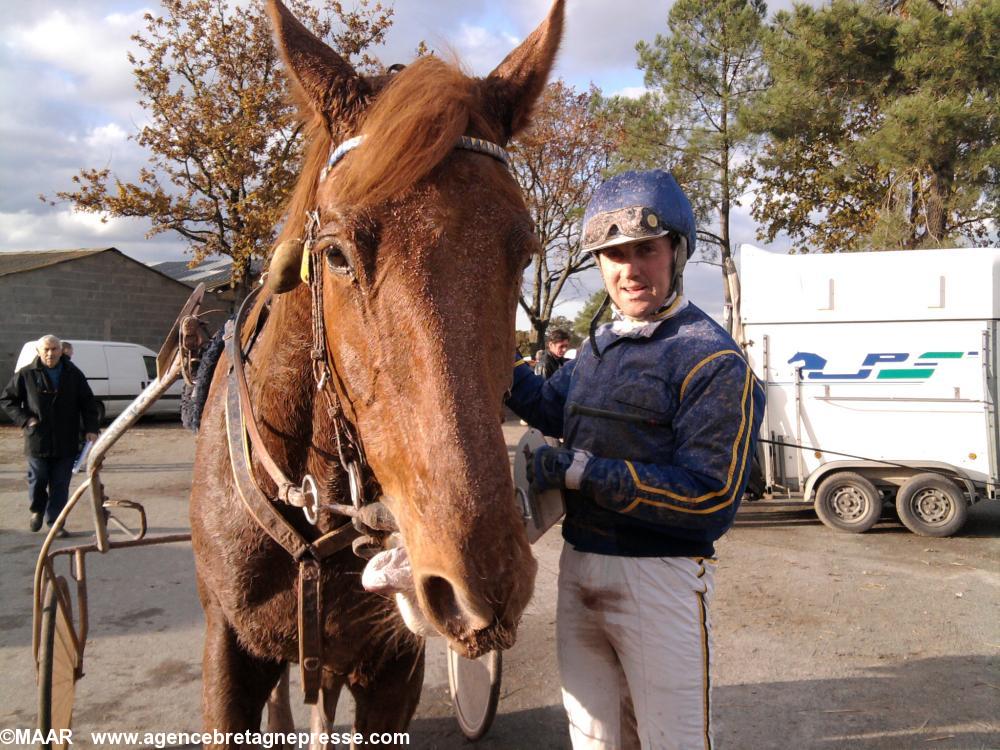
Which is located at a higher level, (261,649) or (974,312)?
(974,312)

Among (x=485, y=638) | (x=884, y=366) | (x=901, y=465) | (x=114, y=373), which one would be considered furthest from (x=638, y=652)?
(x=114, y=373)

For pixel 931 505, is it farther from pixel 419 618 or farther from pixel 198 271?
pixel 198 271

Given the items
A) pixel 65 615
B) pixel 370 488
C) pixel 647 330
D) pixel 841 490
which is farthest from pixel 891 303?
pixel 65 615

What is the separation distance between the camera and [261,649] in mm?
2111

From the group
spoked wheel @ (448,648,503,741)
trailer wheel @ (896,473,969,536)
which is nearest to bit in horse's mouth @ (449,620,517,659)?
spoked wheel @ (448,648,503,741)

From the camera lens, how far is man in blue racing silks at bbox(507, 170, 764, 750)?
1726 millimetres

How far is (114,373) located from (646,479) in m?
18.3

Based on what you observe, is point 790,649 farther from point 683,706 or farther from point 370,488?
point 370,488

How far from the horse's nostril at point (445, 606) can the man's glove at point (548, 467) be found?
600 mm

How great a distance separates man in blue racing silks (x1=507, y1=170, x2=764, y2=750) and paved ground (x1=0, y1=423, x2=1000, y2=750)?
72.9 inches

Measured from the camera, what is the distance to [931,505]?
7.61 meters

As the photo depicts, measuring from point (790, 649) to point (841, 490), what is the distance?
4.06 meters

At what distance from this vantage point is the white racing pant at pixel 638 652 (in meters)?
1.77

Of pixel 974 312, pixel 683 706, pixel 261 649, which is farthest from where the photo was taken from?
pixel 974 312
